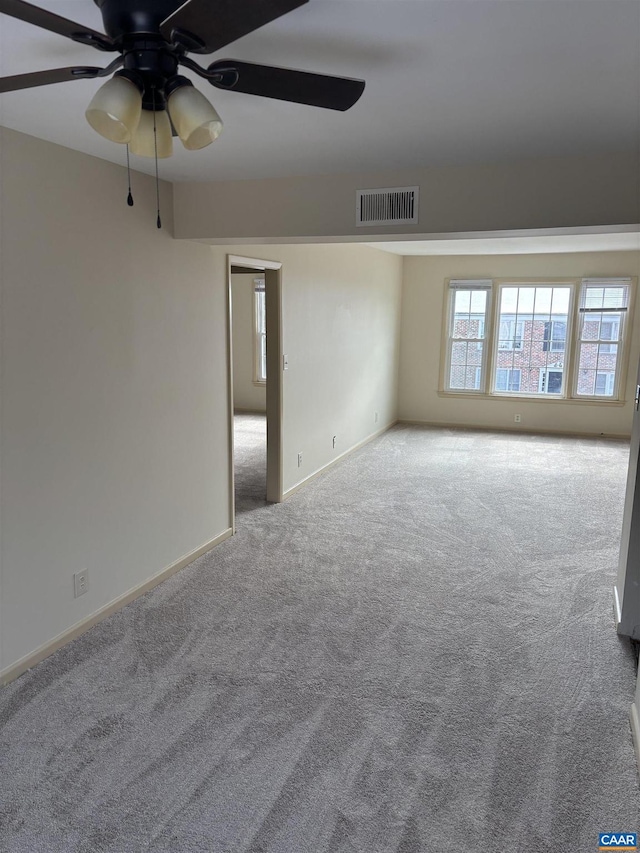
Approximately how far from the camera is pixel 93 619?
319cm

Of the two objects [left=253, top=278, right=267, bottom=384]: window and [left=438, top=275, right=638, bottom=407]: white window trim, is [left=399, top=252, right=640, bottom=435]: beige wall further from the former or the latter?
[left=253, top=278, right=267, bottom=384]: window

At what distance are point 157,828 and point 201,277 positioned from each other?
117 inches

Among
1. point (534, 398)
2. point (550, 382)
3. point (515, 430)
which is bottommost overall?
point (515, 430)

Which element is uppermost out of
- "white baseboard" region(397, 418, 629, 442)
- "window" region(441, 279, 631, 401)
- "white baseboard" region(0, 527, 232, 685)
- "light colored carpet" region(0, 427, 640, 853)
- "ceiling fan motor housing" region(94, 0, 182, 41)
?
"ceiling fan motor housing" region(94, 0, 182, 41)

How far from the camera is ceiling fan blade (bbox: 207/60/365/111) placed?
4.49 feet

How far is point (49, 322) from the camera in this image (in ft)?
9.00

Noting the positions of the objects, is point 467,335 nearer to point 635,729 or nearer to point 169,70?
point 635,729

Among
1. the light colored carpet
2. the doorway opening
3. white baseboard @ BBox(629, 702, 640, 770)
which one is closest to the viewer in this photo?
the light colored carpet

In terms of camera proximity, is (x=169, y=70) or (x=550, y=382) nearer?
(x=169, y=70)

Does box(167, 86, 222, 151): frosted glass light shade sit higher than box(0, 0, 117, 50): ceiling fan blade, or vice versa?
box(0, 0, 117, 50): ceiling fan blade

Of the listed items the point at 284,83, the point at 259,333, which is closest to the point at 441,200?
the point at 284,83

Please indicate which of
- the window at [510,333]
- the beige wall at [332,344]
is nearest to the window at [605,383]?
the window at [510,333]

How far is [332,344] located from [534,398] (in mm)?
3600

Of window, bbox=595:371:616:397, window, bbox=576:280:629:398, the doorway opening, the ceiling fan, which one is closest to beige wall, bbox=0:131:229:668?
the doorway opening
